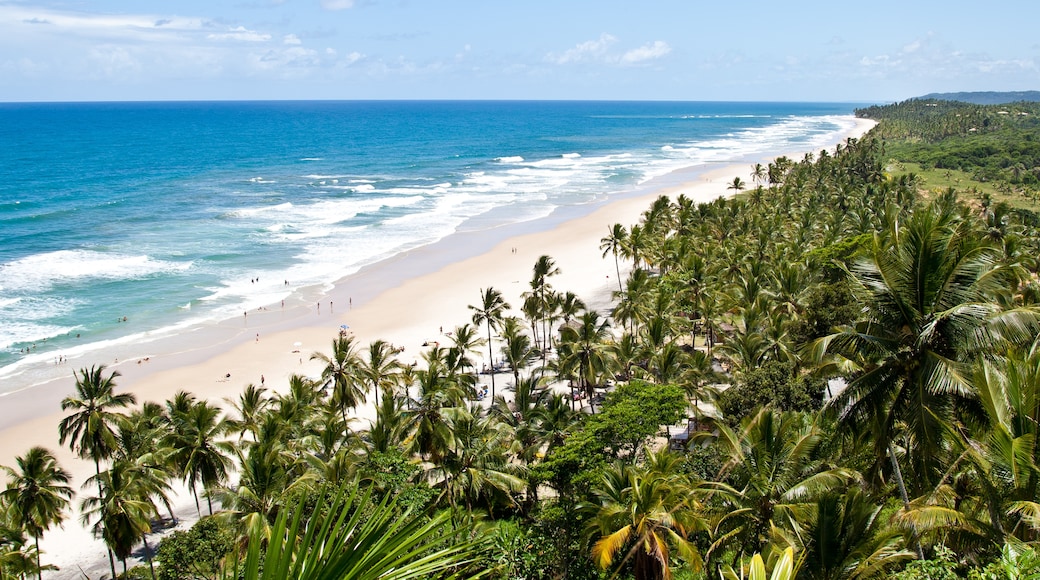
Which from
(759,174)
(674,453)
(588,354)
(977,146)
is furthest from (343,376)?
(977,146)

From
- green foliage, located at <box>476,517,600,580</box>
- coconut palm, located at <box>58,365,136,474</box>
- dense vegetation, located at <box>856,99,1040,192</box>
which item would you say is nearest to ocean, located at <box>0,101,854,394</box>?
coconut palm, located at <box>58,365,136,474</box>

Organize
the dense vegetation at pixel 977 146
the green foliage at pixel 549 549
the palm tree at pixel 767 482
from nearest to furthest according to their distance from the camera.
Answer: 1. the palm tree at pixel 767 482
2. the green foliage at pixel 549 549
3. the dense vegetation at pixel 977 146

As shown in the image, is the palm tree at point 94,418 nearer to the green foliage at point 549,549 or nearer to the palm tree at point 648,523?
the green foliage at point 549,549

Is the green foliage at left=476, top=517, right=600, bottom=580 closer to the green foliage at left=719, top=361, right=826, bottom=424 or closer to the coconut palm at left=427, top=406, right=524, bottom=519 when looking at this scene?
the coconut palm at left=427, top=406, right=524, bottom=519

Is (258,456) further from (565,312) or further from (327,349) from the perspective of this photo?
(327,349)

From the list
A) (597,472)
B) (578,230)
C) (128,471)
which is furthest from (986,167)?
(128,471)

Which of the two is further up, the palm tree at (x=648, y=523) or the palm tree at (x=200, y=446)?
the palm tree at (x=648, y=523)

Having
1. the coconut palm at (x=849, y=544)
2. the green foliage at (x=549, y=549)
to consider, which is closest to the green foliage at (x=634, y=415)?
the green foliage at (x=549, y=549)
